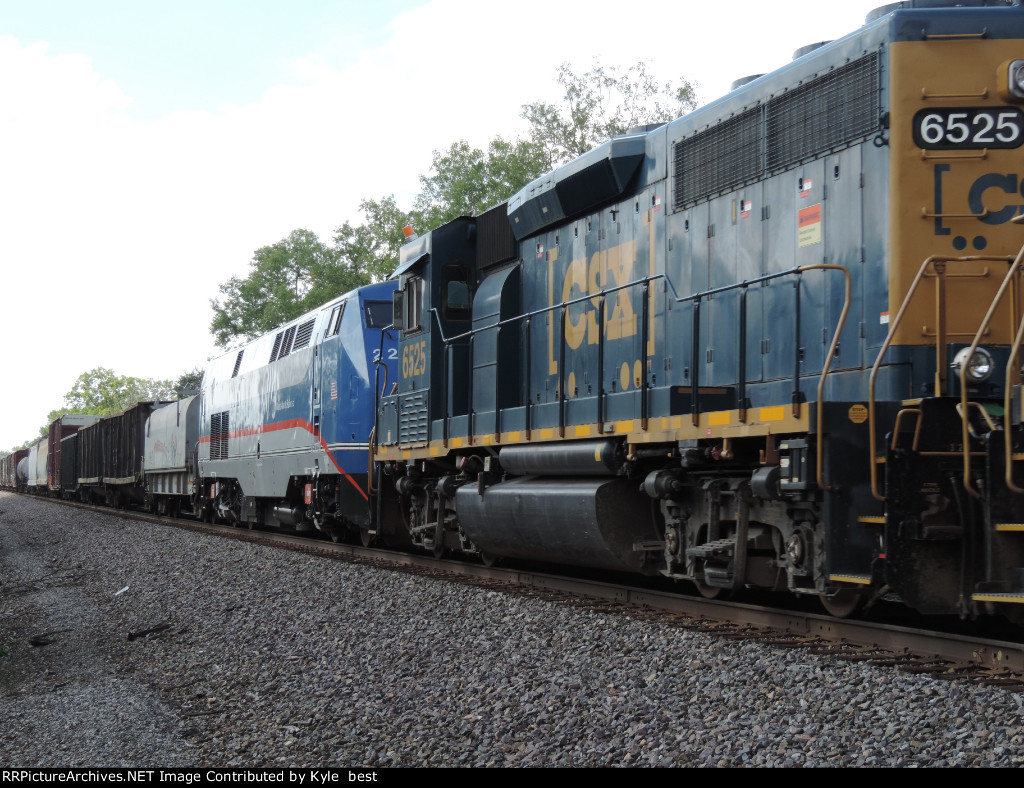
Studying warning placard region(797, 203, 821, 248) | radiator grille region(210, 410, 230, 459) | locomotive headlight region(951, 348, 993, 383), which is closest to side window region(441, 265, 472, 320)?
warning placard region(797, 203, 821, 248)

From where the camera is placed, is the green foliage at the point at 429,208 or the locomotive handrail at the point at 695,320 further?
the green foliage at the point at 429,208

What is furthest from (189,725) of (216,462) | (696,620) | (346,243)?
(346,243)

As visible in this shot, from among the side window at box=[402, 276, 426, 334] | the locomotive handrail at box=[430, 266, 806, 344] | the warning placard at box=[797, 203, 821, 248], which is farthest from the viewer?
the side window at box=[402, 276, 426, 334]

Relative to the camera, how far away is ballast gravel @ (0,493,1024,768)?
4.10m

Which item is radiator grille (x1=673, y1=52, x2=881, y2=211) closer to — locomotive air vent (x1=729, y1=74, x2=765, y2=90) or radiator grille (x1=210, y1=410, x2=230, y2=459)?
locomotive air vent (x1=729, y1=74, x2=765, y2=90)

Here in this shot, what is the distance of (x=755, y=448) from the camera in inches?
267

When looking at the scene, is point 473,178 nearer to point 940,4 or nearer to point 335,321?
point 335,321

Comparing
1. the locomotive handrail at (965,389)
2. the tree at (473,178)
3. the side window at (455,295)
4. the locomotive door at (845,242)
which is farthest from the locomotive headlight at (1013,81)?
the tree at (473,178)

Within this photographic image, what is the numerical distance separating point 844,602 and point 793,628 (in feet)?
1.21

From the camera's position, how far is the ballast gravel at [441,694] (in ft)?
13.4

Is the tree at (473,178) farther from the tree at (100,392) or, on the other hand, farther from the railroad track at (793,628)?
the tree at (100,392)

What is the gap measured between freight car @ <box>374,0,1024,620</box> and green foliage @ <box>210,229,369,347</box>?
155ft

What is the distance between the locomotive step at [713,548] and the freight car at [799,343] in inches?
0.8

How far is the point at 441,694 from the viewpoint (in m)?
5.30
